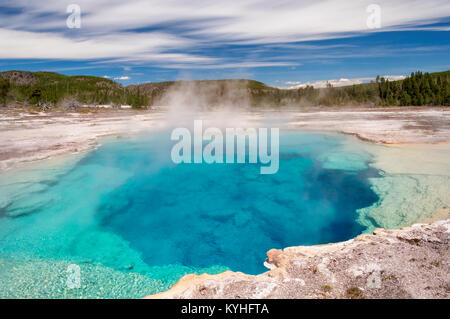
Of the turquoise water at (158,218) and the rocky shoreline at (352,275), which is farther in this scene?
the turquoise water at (158,218)

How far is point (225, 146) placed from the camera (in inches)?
666

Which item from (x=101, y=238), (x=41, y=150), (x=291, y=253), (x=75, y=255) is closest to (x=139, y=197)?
(x=101, y=238)

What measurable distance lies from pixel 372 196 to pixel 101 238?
311 inches

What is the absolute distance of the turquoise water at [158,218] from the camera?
5383 millimetres

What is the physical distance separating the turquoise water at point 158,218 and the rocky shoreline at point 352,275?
1211 mm

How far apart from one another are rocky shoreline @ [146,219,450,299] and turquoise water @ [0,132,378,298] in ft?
3.97

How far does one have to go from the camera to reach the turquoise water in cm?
538

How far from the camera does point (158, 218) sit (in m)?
8.02

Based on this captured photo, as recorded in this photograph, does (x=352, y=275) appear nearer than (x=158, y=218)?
Yes

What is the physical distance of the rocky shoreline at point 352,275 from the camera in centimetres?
368

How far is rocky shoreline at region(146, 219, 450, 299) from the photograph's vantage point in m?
3.68

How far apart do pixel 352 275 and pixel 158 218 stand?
5.57 m

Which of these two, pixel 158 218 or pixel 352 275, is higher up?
pixel 352 275

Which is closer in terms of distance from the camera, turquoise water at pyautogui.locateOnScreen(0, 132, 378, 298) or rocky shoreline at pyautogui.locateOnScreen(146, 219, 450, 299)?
rocky shoreline at pyautogui.locateOnScreen(146, 219, 450, 299)
